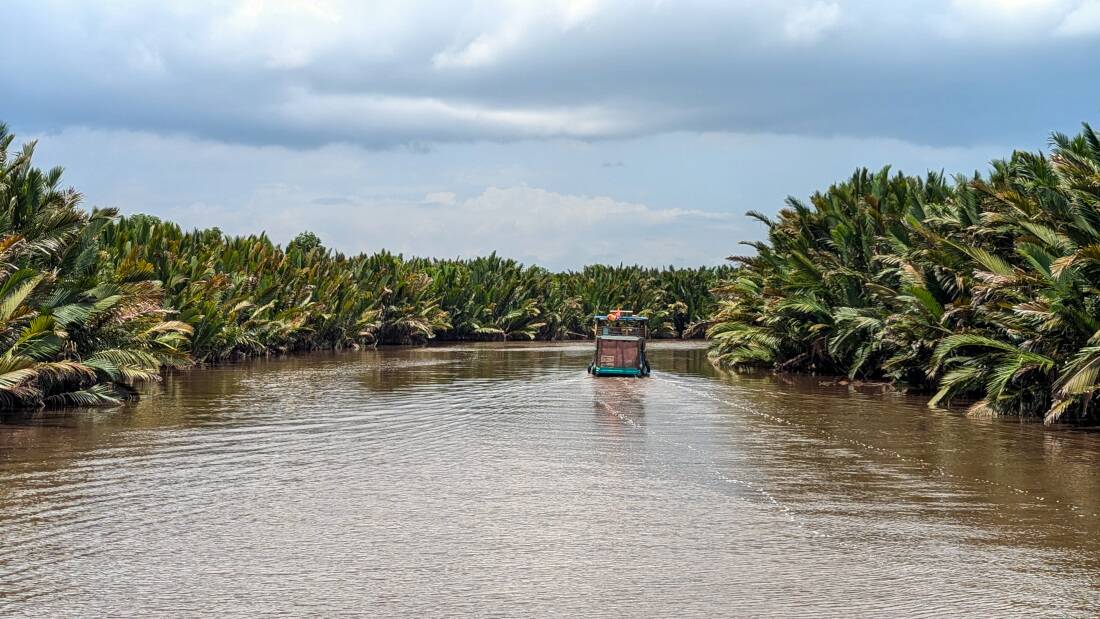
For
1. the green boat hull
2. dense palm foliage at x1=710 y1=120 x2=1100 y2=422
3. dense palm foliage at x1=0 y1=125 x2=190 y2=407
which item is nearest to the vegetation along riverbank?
dense palm foliage at x1=0 y1=125 x2=190 y2=407

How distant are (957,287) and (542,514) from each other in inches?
620

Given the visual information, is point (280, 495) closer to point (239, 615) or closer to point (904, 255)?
point (239, 615)

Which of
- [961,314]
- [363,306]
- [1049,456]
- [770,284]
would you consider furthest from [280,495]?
[363,306]

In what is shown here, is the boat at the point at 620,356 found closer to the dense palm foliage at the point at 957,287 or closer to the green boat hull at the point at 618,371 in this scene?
the green boat hull at the point at 618,371

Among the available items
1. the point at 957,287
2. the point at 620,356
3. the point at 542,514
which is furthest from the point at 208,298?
the point at 542,514

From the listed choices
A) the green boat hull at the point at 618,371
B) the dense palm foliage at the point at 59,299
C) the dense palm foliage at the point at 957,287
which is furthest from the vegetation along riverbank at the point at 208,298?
the dense palm foliage at the point at 957,287

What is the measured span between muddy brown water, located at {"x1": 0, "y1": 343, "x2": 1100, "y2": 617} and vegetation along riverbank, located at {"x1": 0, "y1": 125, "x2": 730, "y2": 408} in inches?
62.0

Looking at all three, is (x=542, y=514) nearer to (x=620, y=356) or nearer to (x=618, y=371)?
(x=618, y=371)

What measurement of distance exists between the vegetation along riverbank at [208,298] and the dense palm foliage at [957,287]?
16292mm

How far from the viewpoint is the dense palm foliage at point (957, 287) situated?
1897 centimetres

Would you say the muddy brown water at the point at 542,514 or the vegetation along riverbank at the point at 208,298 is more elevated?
the vegetation along riverbank at the point at 208,298

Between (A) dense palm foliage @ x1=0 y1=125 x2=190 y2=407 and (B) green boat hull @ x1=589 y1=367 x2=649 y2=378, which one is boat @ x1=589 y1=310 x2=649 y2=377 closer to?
(B) green boat hull @ x1=589 y1=367 x2=649 y2=378

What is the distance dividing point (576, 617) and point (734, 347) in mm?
34591

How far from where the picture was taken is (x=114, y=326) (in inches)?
898
